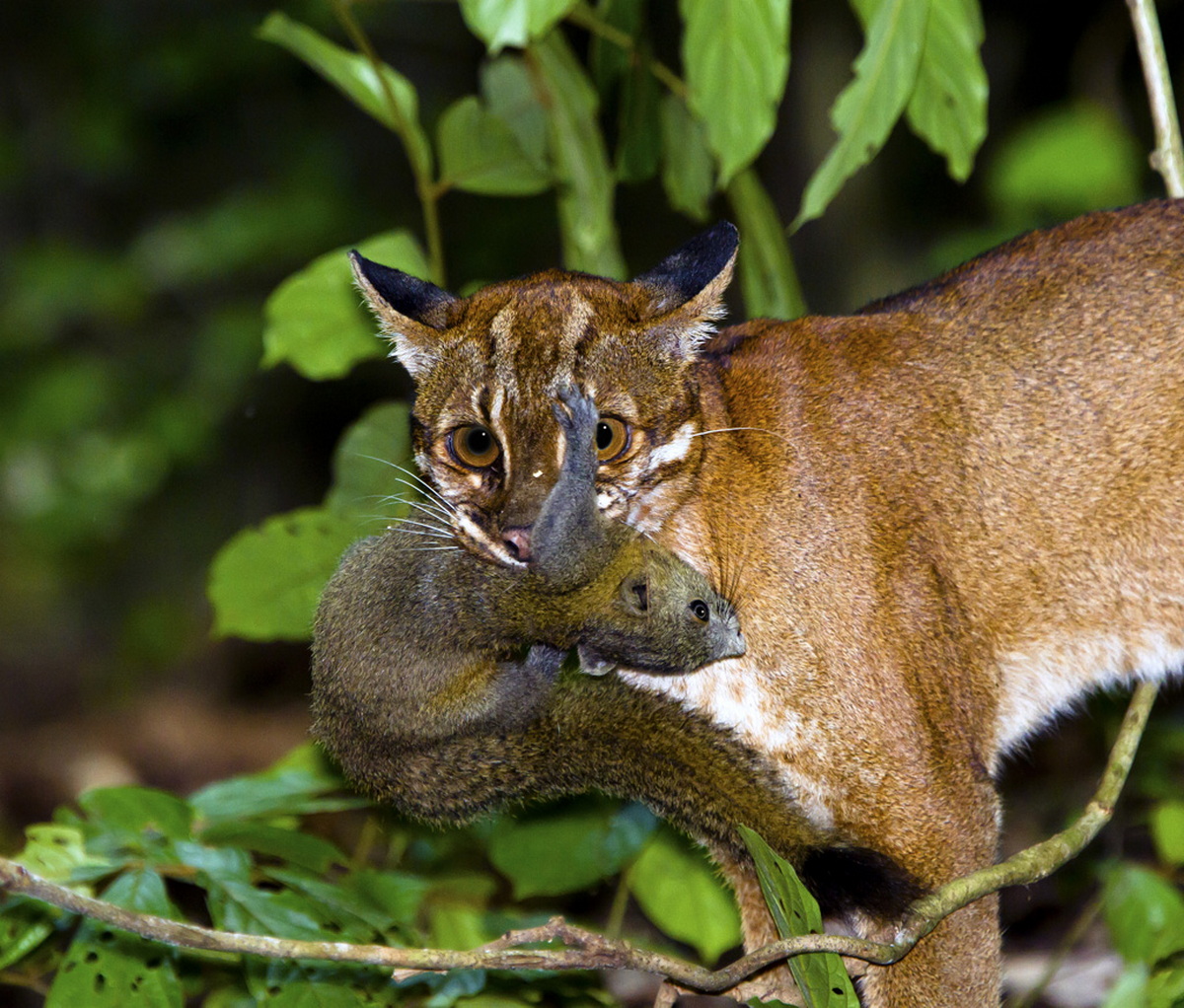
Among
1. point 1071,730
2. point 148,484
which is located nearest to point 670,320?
point 1071,730

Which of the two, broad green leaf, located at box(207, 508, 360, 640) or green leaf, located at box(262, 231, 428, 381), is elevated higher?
green leaf, located at box(262, 231, 428, 381)

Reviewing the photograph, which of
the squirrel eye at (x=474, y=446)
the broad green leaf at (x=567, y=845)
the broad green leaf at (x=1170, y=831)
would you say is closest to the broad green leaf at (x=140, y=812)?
the broad green leaf at (x=567, y=845)

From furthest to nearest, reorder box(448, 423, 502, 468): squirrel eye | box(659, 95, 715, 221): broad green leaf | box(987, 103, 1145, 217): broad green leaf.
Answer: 1. box(987, 103, 1145, 217): broad green leaf
2. box(659, 95, 715, 221): broad green leaf
3. box(448, 423, 502, 468): squirrel eye

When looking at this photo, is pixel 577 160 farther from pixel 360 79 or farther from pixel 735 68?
pixel 735 68

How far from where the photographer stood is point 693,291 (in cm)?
445

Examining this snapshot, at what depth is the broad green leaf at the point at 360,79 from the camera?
16.8ft

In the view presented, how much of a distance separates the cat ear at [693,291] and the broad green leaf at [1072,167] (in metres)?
4.00

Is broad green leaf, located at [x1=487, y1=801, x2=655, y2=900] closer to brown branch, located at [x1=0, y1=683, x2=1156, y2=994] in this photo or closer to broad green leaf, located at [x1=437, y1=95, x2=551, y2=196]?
brown branch, located at [x1=0, y1=683, x2=1156, y2=994]

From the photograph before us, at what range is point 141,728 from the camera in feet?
35.2

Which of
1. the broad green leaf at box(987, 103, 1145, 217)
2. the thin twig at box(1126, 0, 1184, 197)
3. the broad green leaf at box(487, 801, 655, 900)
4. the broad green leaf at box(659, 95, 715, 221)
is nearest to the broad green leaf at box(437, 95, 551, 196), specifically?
the broad green leaf at box(659, 95, 715, 221)

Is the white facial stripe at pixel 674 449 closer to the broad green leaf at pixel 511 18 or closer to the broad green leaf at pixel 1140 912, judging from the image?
the broad green leaf at pixel 511 18

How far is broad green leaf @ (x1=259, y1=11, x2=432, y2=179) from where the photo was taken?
5.12 meters

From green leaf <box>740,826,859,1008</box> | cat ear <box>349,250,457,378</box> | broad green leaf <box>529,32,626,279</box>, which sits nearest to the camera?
green leaf <box>740,826,859,1008</box>

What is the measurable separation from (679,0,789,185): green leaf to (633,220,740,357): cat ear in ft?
0.77
